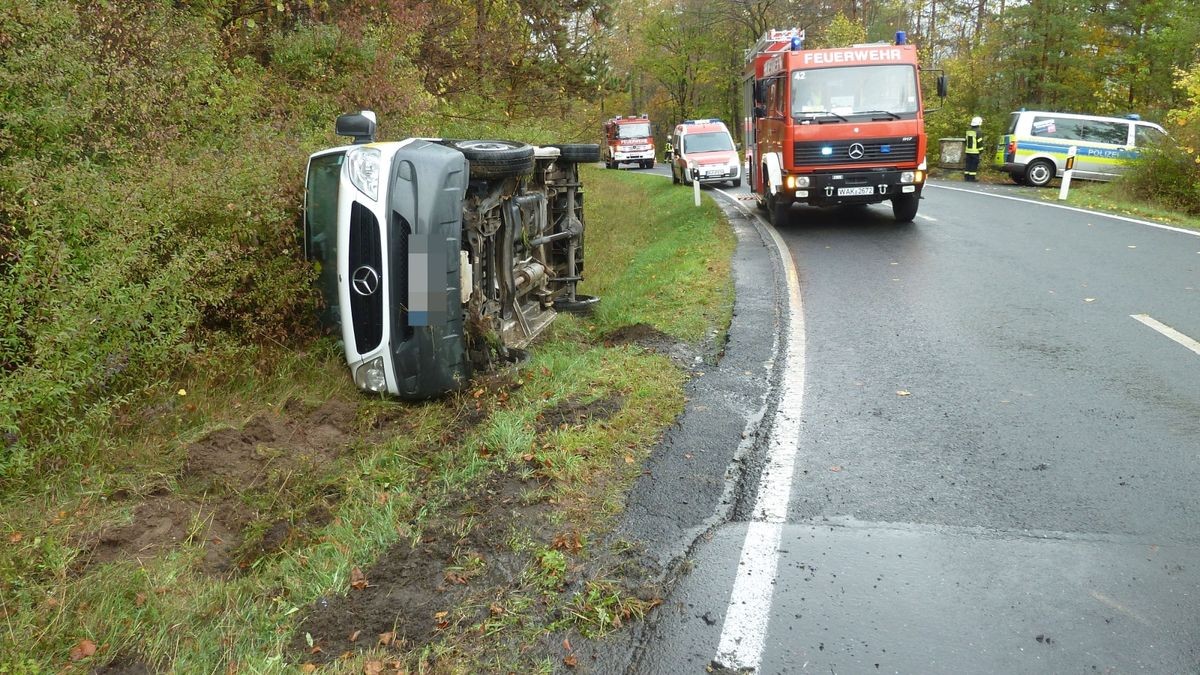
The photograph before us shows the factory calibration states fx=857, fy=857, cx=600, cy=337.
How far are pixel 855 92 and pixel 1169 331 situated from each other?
6932 mm

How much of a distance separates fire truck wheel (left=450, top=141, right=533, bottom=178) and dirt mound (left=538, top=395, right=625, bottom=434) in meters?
1.64

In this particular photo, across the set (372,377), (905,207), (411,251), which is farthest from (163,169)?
(905,207)

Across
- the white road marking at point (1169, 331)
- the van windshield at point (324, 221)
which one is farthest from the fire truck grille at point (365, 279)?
the white road marking at point (1169, 331)

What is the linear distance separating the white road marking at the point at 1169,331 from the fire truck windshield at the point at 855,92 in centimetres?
610

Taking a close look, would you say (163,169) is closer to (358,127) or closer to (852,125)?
(358,127)

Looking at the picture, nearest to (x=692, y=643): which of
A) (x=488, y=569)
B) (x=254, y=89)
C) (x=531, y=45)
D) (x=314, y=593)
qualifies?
(x=488, y=569)

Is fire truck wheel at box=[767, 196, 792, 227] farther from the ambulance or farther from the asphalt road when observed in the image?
the ambulance

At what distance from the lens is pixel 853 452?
4820 mm

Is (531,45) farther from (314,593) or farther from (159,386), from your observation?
(314,593)

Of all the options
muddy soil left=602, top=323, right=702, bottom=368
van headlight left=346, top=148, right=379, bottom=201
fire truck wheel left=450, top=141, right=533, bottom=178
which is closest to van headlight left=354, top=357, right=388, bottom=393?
van headlight left=346, top=148, right=379, bottom=201

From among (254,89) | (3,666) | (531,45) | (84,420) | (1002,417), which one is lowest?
(1002,417)

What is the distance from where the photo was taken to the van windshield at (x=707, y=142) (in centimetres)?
2575

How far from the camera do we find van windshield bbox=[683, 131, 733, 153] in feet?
84.5

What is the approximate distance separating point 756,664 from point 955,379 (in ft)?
12.4
